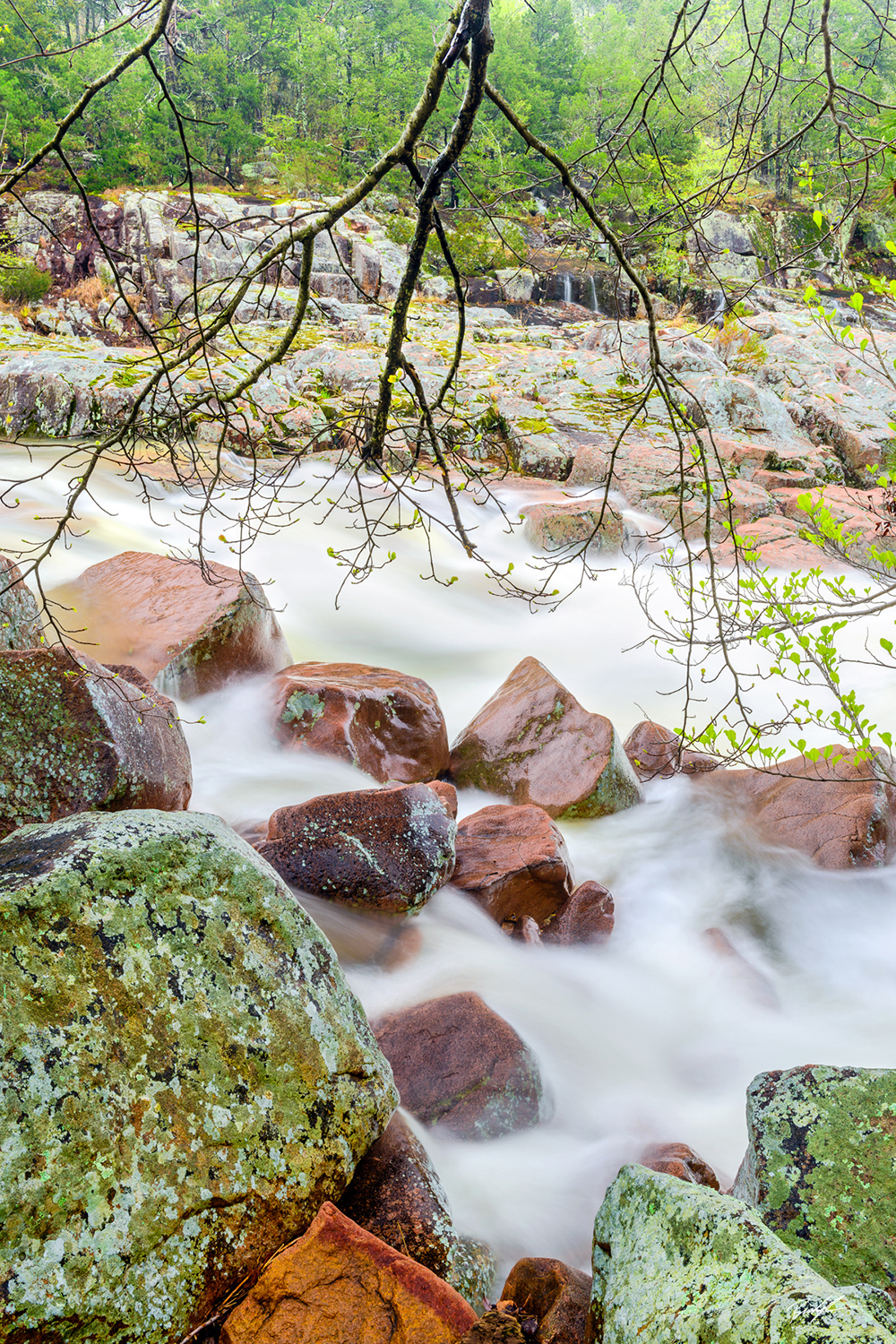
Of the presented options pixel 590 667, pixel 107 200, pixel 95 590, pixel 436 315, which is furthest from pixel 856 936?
pixel 107 200

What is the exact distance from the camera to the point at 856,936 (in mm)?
4824

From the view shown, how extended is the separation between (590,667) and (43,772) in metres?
6.29

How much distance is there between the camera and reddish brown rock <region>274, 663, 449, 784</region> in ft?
17.8

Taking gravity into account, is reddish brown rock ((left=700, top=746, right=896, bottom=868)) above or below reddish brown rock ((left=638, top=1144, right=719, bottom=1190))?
above

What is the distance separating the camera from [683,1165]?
9.37ft

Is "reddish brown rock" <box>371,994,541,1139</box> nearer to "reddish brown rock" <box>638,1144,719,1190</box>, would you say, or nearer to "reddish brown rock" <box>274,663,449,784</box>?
"reddish brown rock" <box>638,1144,719,1190</box>

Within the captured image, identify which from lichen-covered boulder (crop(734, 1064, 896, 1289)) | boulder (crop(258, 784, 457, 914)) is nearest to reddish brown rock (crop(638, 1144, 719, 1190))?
lichen-covered boulder (crop(734, 1064, 896, 1289))

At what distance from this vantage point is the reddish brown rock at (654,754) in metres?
6.00

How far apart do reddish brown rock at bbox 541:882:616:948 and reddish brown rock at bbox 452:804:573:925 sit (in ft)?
0.20

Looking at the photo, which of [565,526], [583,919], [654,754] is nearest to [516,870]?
[583,919]

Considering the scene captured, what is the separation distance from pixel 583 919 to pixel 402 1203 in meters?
2.64

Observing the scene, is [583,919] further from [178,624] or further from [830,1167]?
[178,624]

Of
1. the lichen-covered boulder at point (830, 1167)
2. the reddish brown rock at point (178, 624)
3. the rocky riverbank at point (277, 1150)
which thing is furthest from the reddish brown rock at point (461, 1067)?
the reddish brown rock at point (178, 624)

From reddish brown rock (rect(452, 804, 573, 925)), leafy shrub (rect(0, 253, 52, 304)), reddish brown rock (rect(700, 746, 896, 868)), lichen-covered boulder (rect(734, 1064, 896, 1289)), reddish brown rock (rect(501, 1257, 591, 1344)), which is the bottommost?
reddish brown rock (rect(452, 804, 573, 925))
